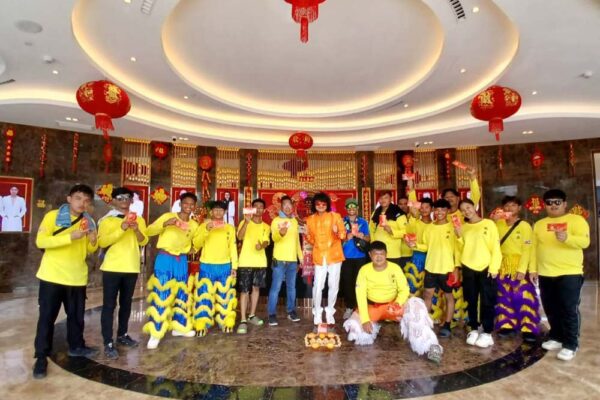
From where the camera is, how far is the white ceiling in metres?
3.84

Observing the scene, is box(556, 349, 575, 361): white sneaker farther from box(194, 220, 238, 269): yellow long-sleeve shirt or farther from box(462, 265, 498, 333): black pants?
box(194, 220, 238, 269): yellow long-sleeve shirt

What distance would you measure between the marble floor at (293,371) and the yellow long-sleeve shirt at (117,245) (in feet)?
2.60

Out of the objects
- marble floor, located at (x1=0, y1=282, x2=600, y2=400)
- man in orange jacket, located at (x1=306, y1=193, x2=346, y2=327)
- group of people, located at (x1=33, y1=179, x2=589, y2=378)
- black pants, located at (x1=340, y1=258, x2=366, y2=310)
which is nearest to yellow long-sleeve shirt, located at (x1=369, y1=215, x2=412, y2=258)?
group of people, located at (x1=33, y1=179, x2=589, y2=378)

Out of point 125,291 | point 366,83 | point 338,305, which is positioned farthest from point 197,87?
point 338,305

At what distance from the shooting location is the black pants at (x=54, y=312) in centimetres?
278

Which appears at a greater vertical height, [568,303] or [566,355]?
[568,303]

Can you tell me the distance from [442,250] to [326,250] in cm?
123

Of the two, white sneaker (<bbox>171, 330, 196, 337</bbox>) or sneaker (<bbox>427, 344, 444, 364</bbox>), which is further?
white sneaker (<bbox>171, 330, 196, 337</bbox>)

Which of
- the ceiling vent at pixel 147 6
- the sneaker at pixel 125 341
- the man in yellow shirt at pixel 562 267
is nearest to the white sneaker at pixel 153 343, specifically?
the sneaker at pixel 125 341

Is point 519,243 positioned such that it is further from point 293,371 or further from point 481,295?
point 293,371

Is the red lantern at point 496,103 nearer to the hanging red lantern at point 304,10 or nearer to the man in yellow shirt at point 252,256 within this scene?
the hanging red lantern at point 304,10

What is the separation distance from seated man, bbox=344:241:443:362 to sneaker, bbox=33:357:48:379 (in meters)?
2.55

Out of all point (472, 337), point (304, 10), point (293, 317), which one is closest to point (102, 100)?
point (304, 10)

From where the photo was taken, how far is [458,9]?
3.63 m
